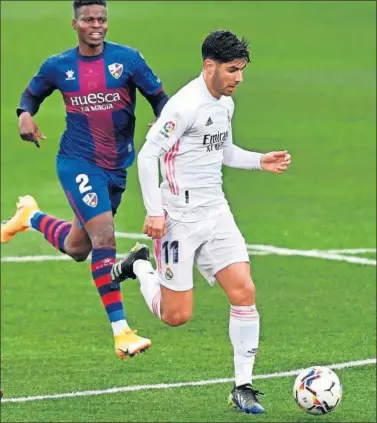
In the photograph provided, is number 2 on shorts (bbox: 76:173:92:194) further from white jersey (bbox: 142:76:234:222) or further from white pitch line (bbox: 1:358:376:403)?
white pitch line (bbox: 1:358:376:403)

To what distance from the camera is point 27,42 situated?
111 feet

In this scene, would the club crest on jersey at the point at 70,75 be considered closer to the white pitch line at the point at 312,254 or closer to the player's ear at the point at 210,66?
the player's ear at the point at 210,66

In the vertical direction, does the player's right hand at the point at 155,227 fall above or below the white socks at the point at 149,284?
above

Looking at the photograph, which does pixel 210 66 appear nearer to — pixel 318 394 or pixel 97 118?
pixel 97 118

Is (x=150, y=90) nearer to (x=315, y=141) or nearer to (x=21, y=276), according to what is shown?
(x=21, y=276)

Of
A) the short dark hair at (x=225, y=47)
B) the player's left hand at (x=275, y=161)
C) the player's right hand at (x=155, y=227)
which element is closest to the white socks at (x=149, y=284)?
the player's right hand at (x=155, y=227)

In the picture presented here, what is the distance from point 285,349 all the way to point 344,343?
24.5 inches

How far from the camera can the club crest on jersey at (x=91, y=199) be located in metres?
13.6

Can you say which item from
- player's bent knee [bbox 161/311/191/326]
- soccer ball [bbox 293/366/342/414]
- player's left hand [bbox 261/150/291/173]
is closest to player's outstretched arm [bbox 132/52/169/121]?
player's left hand [bbox 261/150/291/173]

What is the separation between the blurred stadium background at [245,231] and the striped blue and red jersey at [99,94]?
→ 2.20m

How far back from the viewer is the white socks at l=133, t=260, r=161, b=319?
1336 cm

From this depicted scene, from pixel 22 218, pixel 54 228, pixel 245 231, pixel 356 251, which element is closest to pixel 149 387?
pixel 54 228

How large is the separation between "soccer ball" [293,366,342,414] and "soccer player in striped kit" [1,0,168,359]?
146cm

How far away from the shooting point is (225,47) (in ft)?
40.4
